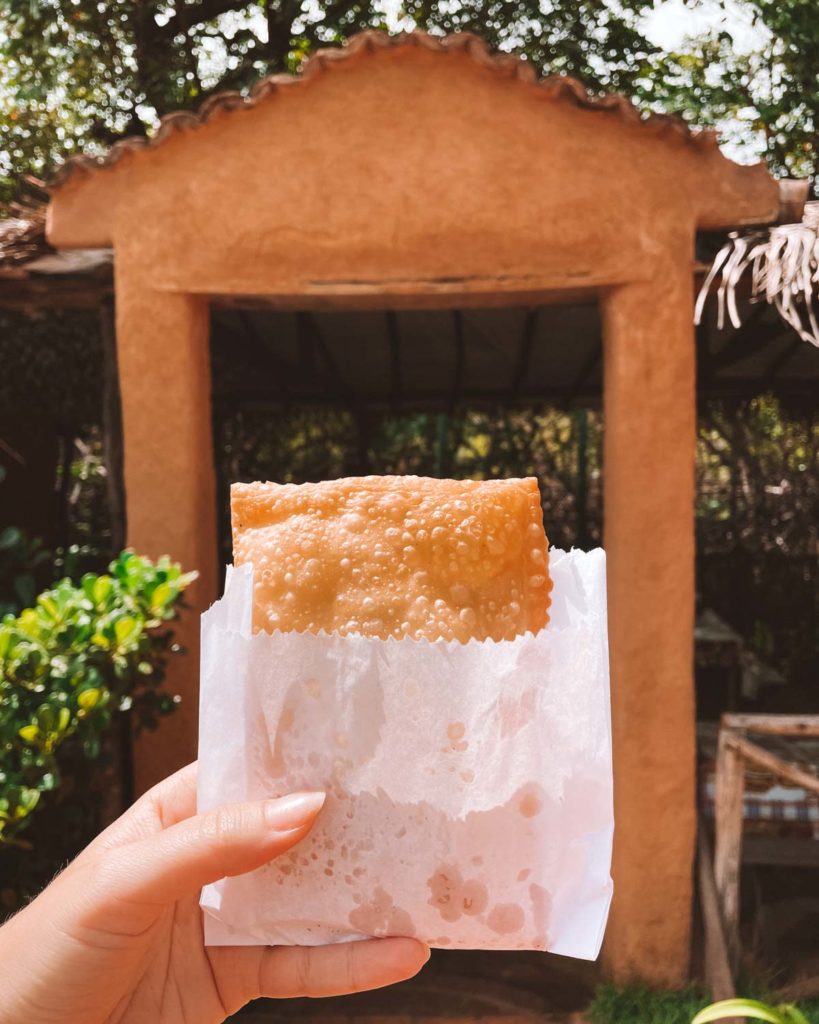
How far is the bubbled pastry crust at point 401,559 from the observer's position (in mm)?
998

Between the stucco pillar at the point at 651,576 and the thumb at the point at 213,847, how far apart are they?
2.64 meters

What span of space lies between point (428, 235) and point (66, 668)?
2.10m

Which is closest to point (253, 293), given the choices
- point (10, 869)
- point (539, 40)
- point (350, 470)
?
point (10, 869)

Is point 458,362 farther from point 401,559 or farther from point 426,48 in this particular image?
point 401,559

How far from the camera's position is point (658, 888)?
11.5 ft

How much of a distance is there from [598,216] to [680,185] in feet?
1.12

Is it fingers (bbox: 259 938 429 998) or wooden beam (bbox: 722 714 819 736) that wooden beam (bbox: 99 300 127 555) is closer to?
fingers (bbox: 259 938 429 998)

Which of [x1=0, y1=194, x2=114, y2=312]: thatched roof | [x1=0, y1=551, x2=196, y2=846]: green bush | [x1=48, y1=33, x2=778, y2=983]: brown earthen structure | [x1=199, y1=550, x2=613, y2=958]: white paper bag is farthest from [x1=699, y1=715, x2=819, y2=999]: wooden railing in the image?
[x1=0, y1=194, x2=114, y2=312]: thatched roof

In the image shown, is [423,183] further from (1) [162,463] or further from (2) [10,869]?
(2) [10,869]

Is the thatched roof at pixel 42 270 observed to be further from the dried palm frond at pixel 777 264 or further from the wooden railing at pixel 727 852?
the wooden railing at pixel 727 852

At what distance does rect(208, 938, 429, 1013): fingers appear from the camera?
105 cm

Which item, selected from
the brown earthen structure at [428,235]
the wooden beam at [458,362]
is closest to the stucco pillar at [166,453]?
the brown earthen structure at [428,235]

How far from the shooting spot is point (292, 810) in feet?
3.16

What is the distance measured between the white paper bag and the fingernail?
0.02 meters
